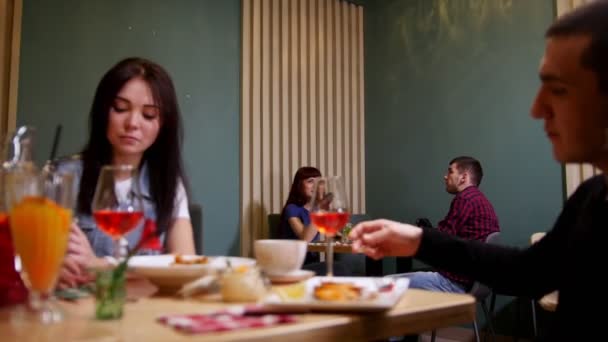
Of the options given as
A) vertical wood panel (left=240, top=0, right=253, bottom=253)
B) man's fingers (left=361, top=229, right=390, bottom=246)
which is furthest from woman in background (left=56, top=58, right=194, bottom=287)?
vertical wood panel (left=240, top=0, right=253, bottom=253)

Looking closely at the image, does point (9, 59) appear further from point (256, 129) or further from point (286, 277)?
point (286, 277)

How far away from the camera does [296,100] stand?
16.8ft

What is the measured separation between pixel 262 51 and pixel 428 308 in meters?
4.22

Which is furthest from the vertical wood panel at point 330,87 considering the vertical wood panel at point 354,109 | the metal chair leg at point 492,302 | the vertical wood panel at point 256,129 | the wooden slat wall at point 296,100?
the metal chair leg at point 492,302

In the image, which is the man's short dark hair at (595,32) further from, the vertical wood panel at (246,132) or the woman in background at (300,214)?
the vertical wood panel at (246,132)

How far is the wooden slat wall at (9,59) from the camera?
3.41 m

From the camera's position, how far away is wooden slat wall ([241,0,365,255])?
473cm

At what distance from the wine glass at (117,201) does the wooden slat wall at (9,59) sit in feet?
9.43

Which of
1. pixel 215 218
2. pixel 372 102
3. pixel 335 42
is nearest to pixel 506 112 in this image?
pixel 372 102

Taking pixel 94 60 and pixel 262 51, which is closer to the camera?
pixel 94 60

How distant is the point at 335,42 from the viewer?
553 centimetres

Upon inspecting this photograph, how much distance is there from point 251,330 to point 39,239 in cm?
35

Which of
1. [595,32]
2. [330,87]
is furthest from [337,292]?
[330,87]

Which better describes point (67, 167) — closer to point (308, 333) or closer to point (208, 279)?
point (208, 279)
